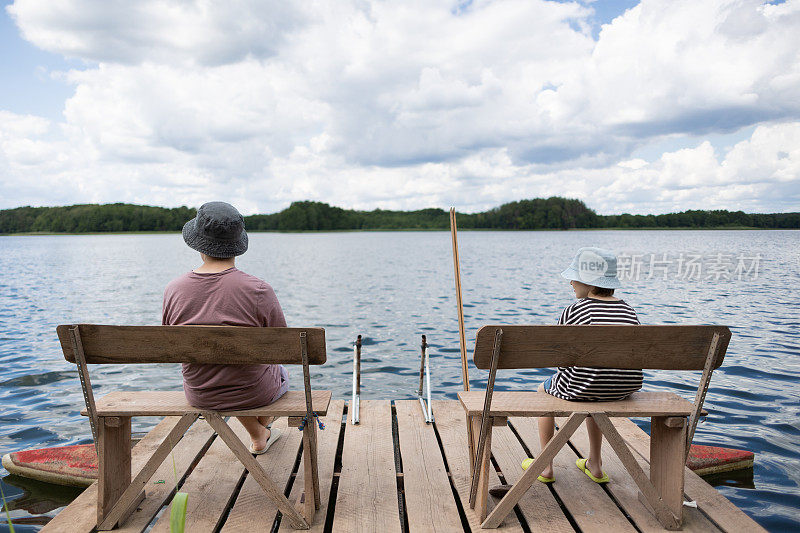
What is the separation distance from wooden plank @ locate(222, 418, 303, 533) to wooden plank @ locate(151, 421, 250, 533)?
0.31 ft

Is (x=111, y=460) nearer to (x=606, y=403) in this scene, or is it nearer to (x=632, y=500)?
(x=606, y=403)

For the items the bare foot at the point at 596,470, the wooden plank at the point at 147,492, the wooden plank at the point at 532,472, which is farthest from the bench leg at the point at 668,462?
the wooden plank at the point at 147,492

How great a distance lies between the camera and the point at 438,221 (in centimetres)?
9006

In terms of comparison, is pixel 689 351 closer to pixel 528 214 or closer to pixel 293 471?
pixel 293 471

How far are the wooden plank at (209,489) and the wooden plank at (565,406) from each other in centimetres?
172

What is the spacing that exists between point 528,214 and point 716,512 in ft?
291

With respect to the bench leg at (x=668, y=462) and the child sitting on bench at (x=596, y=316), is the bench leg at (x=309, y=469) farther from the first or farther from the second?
the bench leg at (x=668, y=462)

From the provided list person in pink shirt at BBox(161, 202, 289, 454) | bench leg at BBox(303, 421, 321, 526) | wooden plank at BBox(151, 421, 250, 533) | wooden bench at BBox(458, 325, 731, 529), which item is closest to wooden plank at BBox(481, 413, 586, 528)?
wooden bench at BBox(458, 325, 731, 529)

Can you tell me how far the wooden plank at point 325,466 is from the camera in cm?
331

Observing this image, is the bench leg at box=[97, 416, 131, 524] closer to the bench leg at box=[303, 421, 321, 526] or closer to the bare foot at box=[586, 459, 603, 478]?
the bench leg at box=[303, 421, 321, 526]

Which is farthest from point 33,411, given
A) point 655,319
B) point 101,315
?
point 655,319

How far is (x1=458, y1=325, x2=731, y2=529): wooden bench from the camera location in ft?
9.90

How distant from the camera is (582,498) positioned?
11.8ft

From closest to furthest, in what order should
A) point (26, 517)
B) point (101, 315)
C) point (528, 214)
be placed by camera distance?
point (26, 517), point (101, 315), point (528, 214)
